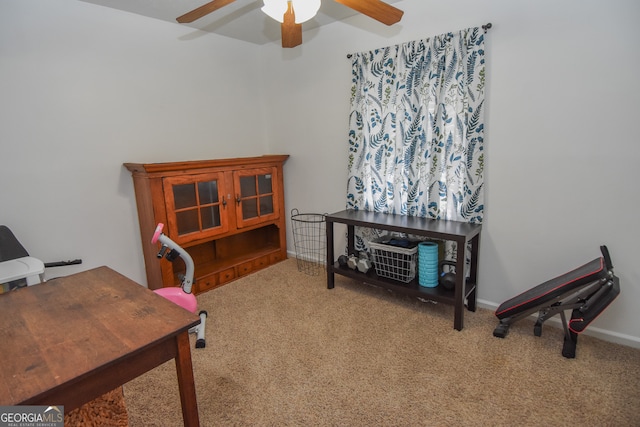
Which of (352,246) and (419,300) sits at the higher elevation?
(352,246)

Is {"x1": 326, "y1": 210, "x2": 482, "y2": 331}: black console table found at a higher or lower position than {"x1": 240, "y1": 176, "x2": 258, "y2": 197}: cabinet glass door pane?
lower

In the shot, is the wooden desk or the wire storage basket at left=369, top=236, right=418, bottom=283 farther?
the wire storage basket at left=369, top=236, right=418, bottom=283

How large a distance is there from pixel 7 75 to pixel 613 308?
164 inches

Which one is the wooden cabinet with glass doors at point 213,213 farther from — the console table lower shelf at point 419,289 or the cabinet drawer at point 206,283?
the console table lower shelf at point 419,289

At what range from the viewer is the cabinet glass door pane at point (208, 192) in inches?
117

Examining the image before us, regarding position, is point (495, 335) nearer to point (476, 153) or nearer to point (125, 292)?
point (476, 153)

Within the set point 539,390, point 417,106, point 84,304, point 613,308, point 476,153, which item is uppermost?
point 417,106

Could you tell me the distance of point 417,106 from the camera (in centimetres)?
267

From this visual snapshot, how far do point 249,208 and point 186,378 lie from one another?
2.25 m

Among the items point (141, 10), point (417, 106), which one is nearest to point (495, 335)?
point (417, 106)

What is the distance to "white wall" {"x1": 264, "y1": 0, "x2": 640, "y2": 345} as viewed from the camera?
1992 millimetres

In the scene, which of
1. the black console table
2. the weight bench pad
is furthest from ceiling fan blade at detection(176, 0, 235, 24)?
the weight bench pad

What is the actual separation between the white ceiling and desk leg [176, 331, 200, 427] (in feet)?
8.01

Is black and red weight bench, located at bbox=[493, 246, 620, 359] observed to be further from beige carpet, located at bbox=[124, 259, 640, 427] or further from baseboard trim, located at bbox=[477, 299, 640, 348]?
baseboard trim, located at bbox=[477, 299, 640, 348]
